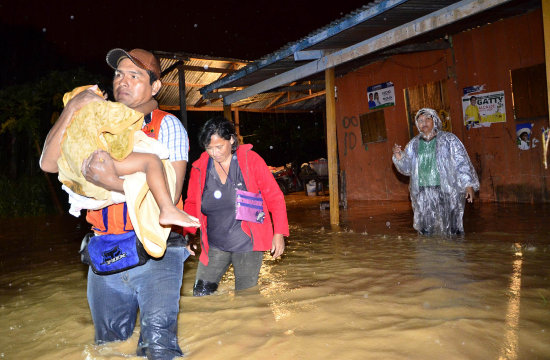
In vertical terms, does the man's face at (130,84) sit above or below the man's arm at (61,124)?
above

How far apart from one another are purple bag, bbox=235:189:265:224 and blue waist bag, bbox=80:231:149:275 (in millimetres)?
1458

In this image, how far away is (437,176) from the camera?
615cm

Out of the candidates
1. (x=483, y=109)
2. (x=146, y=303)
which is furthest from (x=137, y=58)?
(x=483, y=109)

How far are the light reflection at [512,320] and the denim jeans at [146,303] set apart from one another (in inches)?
75.7

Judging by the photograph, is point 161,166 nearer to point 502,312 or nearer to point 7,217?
point 502,312

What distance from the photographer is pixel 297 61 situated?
8.12 meters

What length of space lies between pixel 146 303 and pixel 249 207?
5.33 feet

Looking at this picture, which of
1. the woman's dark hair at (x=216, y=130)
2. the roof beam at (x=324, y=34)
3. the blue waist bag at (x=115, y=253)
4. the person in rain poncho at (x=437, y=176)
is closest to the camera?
the blue waist bag at (x=115, y=253)

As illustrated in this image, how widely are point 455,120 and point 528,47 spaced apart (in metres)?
2.10

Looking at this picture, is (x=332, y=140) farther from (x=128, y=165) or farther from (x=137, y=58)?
(x=128, y=165)

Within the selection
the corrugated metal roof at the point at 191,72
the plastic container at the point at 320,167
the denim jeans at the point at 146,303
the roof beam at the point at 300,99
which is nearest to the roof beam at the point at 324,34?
the corrugated metal roof at the point at 191,72

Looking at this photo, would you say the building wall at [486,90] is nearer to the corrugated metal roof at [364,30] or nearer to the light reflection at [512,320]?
the corrugated metal roof at [364,30]

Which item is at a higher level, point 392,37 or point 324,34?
point 324,34

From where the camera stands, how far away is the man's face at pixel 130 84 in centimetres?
245
